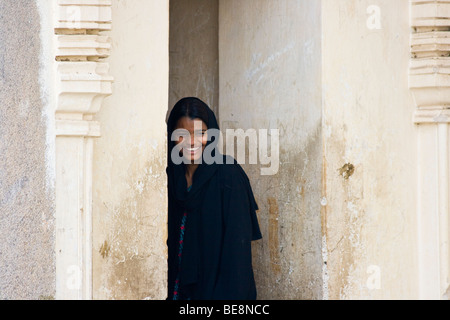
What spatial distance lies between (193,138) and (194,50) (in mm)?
1045

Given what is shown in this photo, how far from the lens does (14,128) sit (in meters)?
3.57

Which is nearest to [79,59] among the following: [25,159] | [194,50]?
[25,159]

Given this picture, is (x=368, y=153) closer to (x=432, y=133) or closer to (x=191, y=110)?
(x=432, y=133)

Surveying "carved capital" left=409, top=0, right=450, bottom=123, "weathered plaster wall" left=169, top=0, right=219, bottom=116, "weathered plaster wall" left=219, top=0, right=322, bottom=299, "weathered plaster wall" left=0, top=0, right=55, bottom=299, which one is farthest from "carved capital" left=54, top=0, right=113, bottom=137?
"carved capital" left=409, top=0, right=450, bottom=123

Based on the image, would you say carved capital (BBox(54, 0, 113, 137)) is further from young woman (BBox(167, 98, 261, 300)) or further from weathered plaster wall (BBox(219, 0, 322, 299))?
weathered plaster wall (BBox(219, 0, 322, 299))

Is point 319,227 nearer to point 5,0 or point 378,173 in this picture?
point 378,173

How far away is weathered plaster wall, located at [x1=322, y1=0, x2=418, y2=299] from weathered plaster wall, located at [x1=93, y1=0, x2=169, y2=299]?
87 cm

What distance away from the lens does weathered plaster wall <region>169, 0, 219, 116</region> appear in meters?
4.95

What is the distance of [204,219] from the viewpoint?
13.4ft

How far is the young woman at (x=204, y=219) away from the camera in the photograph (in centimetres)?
400

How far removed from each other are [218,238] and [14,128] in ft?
4.01

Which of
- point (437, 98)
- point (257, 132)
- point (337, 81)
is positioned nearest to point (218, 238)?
point (257, 132)

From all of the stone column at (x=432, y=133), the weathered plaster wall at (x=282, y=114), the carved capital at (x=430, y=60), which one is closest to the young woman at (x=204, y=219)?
the weathered plaster wall at (x=282, y=114)

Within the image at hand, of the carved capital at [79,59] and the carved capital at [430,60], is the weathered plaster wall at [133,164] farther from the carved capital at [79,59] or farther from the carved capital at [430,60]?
the carved capital at [430,60]
